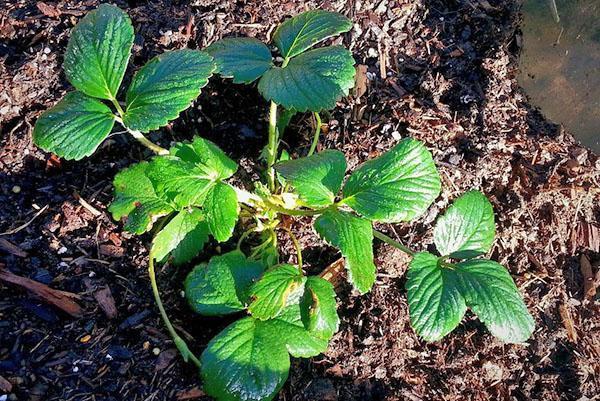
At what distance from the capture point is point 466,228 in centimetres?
149

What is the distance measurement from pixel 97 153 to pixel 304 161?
2.14ft

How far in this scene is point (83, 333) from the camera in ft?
4.99

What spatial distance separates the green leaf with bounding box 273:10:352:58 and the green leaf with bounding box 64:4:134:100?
1.15 ft

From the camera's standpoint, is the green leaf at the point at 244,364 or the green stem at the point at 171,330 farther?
the green stem at the point at 171,330

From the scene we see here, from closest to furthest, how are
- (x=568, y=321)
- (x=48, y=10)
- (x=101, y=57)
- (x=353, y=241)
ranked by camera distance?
1. (x=353, y=241)
2. (x=101, y=57)
3. (x=568, y=321)
4. (x=48, y=10)

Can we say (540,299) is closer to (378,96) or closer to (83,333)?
(378,96)

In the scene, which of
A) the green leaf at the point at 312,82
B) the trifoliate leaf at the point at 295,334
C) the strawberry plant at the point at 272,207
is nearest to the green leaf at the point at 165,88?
the strawberry plant at the point at 272,207

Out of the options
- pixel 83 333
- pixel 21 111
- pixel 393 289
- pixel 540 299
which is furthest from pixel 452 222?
pixel 21 111

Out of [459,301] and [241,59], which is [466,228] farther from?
[241,59]

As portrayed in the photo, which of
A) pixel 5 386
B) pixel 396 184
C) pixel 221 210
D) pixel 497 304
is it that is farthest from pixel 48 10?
pixel 497 304

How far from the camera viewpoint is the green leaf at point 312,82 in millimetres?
1451

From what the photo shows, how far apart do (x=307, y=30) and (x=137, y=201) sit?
1.82 feet

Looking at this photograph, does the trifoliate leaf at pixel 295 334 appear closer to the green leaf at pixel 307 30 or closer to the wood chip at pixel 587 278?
the green leaf at pixel 307 30

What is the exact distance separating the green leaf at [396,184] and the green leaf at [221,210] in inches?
9.1
